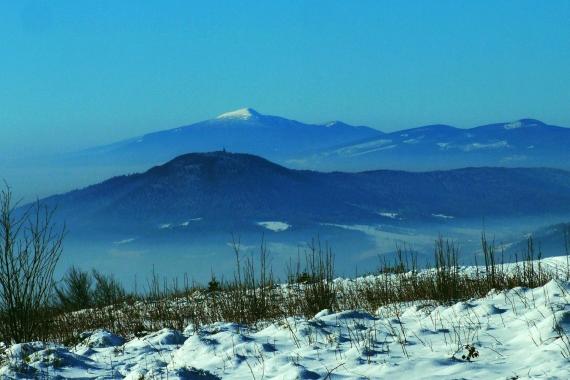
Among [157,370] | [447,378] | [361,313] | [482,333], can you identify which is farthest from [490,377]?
[361,313]

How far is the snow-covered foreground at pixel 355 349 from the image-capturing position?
6.96 metres

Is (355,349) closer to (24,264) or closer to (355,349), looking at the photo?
(355,349)

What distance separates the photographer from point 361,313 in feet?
33.5

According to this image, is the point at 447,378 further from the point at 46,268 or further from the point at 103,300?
the point at 103,300

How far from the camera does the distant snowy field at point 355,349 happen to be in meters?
6.95

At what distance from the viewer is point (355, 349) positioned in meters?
7.87

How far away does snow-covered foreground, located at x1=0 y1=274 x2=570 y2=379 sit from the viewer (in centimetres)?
696

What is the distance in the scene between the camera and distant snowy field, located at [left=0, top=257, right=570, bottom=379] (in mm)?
6953

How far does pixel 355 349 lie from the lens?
7.87 metres

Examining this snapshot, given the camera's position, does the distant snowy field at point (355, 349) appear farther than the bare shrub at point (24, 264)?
No

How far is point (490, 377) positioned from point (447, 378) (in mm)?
334

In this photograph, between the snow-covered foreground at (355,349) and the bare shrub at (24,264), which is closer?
the snow-covered foreground at (355,349)

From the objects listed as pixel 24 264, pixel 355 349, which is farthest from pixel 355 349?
pixel 24 264

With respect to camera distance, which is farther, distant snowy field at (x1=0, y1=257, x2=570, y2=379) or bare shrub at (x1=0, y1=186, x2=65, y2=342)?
bare shrub at (x1=0, y1=186, x2=65, y2=342)
